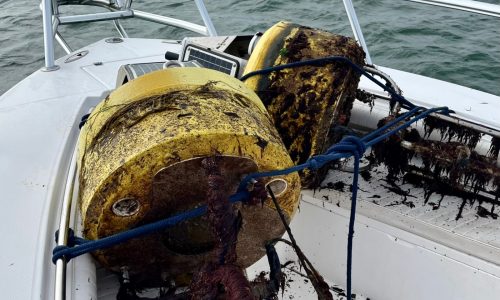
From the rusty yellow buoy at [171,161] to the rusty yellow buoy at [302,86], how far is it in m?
0.37

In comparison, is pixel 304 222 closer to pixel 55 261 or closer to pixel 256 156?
pixel 256 156

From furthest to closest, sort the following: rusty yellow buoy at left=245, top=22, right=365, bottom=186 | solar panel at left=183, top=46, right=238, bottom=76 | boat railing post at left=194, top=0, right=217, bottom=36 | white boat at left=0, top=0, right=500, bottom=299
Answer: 1. boat railing post at left=194, top=0, right=217, bottom=36
2. solar panel at left=183, top=46, right=238, bottom=76
3. rusty yellow buoy at left=245, top=22, right=365, bottom=186
4. white boat at left=0, top=0, right=500, bottom=299

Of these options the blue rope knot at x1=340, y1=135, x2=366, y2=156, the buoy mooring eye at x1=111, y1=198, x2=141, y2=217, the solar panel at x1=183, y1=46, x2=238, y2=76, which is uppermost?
the solar panel at x1=183, y1=46, x2=238, y2=76

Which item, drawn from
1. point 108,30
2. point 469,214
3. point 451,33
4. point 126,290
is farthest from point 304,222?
point 108,30

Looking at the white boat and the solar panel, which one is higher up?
the solar panel

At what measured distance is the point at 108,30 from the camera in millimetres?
6664

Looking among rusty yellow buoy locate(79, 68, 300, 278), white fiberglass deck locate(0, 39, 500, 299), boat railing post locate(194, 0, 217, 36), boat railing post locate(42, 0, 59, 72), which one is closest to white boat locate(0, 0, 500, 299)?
white fiberglass deck locate(0, 39, 500, 299)

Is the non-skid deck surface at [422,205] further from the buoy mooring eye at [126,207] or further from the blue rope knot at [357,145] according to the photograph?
the buoy mooring eye at [126,207]

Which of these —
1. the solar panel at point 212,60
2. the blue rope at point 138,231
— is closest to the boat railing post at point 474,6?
the solar panel at point 212,60

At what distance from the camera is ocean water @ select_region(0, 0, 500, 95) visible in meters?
5.08

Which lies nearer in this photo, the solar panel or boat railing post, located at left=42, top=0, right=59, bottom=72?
the solar panel

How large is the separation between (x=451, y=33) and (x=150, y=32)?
11.8ft

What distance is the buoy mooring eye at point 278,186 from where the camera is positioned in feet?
4.36

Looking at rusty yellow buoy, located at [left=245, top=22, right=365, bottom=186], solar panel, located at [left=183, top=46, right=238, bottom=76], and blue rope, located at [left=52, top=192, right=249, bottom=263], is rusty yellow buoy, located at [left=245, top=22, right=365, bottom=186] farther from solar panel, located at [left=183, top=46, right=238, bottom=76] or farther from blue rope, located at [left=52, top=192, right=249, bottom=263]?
blue rope, located at [left=52, top=192, right=249, bottom=263]
